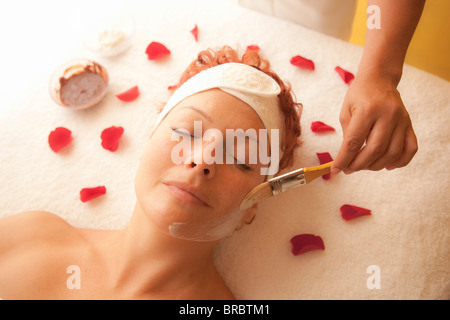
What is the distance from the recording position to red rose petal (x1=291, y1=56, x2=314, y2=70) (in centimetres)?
181

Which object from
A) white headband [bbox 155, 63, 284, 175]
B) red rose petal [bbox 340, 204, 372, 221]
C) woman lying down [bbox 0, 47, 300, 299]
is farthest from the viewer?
red rose petal [bbox 340, 204, 372, 221]

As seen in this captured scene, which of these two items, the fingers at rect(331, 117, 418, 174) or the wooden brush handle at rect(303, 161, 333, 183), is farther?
the wooden brush handle at rect(303, 161, 333, 183)

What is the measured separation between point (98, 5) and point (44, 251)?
52.6 inches

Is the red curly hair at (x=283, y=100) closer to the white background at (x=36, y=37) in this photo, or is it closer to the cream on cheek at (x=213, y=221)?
the cream on cheek at (x=213, y=221)

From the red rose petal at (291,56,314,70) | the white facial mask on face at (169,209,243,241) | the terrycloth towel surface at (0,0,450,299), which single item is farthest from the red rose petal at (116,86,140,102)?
the white facial mask on face at (169,209,243,241)

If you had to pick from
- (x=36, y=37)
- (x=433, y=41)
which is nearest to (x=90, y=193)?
(x=36, y=37)

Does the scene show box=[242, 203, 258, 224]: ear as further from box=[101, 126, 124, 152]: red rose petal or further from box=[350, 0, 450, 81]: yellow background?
box=[350, 0, 450, 81]: yellow background

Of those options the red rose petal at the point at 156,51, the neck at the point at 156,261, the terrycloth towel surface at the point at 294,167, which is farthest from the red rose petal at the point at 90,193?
the red rose petal at the point at 156,51

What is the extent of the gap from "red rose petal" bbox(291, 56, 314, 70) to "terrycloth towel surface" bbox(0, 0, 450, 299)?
0.08 ft

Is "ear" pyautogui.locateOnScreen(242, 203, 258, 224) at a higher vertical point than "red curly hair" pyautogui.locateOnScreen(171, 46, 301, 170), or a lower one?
lower

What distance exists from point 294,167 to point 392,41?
638 millimetres

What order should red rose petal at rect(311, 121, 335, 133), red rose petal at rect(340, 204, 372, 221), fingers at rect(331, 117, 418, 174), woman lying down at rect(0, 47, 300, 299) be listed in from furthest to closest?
red rose petal at rect(311, 121, 335, 133) < red rose petal at rect(340, 204, 372, 221) < woman lying down at rect(0, 47, 300, 299) < fingers at rect(331, 117, 418, 174)

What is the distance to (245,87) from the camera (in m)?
1.26

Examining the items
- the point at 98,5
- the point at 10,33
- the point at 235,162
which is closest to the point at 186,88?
the point at 235,162
